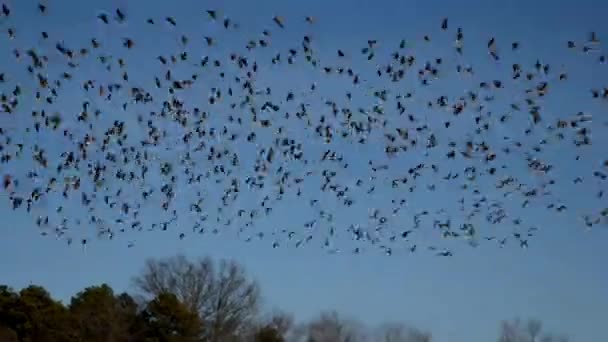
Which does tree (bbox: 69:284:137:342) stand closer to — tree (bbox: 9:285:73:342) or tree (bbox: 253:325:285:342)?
tree (bbox: 9:285:73:342)

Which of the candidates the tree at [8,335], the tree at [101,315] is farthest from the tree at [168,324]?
the tree at [8,335]

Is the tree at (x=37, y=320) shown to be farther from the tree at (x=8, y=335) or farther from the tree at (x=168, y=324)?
the tree at (x=168, y=324)

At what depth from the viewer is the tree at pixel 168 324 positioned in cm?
5531

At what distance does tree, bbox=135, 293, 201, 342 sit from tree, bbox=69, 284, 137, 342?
1.45m

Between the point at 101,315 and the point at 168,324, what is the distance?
15.7 ft

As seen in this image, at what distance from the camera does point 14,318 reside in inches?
2258

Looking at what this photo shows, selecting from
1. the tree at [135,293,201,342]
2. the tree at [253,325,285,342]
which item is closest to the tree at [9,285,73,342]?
the tree at [135,293,201,342]

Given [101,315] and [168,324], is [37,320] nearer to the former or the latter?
[101,315]

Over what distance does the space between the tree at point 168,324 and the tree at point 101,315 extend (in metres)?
1.45

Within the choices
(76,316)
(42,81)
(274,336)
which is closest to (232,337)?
(274,336)

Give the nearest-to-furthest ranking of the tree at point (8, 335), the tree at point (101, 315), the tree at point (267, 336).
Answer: the tree at point (8, 335)
the tree at point (101, 315)
the tree at point (267, 336)

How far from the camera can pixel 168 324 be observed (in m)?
55.3

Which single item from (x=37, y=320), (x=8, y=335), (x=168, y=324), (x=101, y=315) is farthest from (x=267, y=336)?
(x=8, y=335)

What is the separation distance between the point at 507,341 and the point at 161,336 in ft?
140
